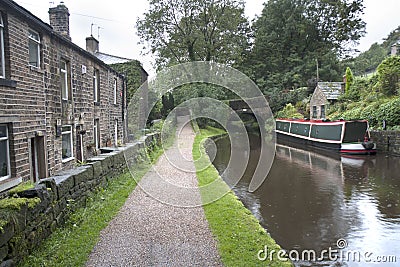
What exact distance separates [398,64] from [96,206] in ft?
62.3

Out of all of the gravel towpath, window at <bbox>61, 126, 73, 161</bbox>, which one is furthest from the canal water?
window at <bbox>61, 126, 73, 161</bbox>

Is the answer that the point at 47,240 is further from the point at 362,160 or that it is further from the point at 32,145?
the point at 362,160

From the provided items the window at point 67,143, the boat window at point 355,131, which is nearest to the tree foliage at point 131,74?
the window at point 67,143

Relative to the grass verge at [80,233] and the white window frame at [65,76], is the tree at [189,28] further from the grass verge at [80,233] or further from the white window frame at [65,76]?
the grass verge at [80,233]

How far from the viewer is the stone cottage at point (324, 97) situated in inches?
1003

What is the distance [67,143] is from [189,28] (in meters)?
19.8

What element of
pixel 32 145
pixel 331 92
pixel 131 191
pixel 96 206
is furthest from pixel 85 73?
pixel 331 92

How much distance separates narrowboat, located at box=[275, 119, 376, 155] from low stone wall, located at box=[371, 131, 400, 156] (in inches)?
16.9

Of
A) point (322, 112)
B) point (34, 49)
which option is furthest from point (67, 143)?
point (322, 112)

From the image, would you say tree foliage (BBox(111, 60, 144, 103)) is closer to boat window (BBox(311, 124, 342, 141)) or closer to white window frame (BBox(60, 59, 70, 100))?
white window frame (BBox(60, 59, 70, 100))

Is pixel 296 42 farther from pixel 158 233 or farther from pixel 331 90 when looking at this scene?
pixel 158 233

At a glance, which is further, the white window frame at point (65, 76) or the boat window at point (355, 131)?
the boat window at point (355, 131)

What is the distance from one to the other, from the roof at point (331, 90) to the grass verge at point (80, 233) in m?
22.0

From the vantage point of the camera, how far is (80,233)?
16.0ft
